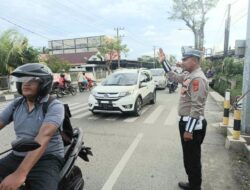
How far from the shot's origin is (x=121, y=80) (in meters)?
11.1

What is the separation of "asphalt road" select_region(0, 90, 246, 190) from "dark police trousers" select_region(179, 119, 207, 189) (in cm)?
40

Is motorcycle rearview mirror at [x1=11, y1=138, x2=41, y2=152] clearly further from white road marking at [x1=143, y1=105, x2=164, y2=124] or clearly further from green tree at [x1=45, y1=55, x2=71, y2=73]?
green tree at [x1=45, y1=55, x2=71, y2=73]

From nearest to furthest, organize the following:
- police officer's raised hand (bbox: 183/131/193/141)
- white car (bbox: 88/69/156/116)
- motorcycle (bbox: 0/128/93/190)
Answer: motorcycle (bbox: 0/128/93/190) → police officer's raised hand (bbox: 183/131/193/141) → white car (bbox: 88/69/156/116)

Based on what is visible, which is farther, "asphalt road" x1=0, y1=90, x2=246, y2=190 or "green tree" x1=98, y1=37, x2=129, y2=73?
"green tree" x1=98, y1=37, x2=129, y2=73

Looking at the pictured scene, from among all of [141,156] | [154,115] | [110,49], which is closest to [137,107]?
[154,115]

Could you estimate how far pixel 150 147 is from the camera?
6434 mm

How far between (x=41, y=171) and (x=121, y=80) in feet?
28.6

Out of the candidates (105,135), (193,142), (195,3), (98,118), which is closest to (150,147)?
(105,135)

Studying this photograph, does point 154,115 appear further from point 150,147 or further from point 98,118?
point 150,147

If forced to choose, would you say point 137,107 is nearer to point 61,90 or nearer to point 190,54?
point 190,54

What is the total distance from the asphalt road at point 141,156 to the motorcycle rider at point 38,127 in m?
1.81

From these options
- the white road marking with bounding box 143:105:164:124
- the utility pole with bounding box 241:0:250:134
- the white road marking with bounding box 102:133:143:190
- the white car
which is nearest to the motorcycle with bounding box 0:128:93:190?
the white road marking with bounding box 102:133:143:190

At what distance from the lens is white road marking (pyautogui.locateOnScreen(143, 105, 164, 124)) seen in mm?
9476

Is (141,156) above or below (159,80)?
below
